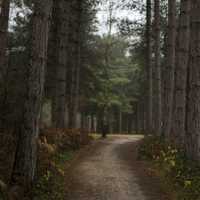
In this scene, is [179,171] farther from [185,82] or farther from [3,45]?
[3,45]

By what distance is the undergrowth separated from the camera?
8.05 m

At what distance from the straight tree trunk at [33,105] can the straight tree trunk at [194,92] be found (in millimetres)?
4233

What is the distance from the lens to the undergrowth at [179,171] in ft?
26.4

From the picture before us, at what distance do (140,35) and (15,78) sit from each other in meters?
10.8

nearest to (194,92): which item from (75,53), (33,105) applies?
(33,105)

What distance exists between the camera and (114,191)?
28.4 feet

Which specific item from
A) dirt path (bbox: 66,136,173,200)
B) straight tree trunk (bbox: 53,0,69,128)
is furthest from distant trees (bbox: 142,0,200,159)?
straight tree trunk (bbox: 53,0,69,128)

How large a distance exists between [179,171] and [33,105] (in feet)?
14.1

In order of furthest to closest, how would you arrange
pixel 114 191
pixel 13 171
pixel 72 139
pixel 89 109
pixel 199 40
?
pixel 89 109, pixel 72 139, pixel 199 40, pixel 114 191, pixel 13 171

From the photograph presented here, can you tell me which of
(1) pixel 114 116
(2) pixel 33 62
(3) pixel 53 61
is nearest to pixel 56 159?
(2) pixel 33 62

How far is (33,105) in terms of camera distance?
7.63 meters

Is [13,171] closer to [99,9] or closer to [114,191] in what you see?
[114,191]

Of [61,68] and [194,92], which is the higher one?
[61,68]

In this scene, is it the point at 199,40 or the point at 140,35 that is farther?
the point at 140,35
